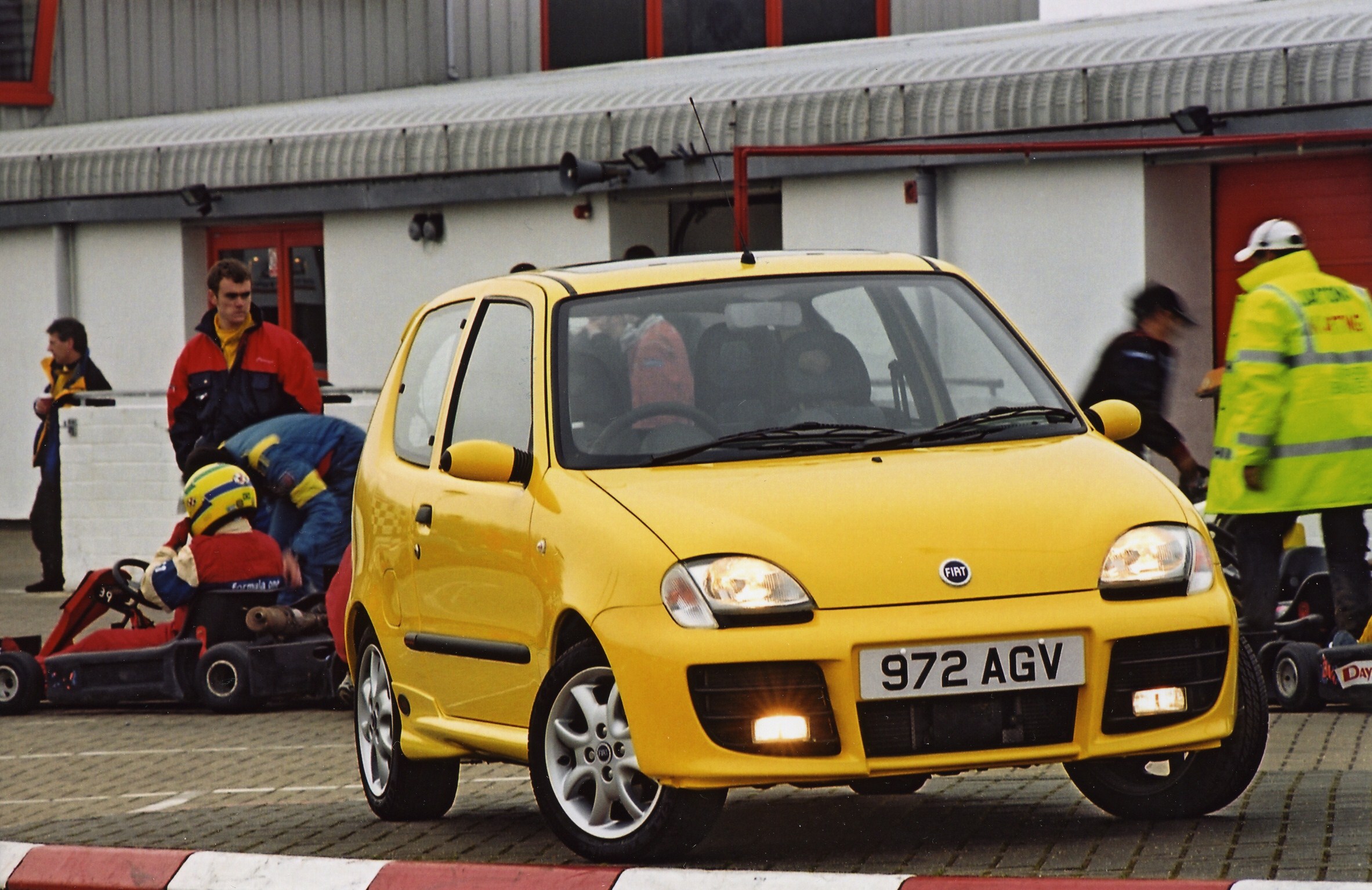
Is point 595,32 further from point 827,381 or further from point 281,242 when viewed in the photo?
point 827,381

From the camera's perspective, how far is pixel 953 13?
23094 mm

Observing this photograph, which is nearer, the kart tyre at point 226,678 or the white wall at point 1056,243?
the kart tyre at point 226,678

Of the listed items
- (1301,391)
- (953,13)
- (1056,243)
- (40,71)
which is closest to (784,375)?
(1301,391)

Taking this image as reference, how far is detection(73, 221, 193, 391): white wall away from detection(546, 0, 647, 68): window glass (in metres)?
4.16

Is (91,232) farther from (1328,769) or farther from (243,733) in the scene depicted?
(1328,769)

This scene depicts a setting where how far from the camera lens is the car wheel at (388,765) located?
723 cm

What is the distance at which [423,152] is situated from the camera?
20219 millimetres

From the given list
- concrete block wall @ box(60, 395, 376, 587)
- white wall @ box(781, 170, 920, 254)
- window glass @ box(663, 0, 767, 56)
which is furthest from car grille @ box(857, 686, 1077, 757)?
window glass @ box(663, 0, 767, 56)

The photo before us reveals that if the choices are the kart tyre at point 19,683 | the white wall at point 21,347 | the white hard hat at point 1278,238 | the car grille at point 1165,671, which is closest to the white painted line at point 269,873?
the car grille at point 1165,671

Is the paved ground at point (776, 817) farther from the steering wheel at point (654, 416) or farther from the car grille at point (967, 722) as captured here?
the steering wheel at point (654, 416)

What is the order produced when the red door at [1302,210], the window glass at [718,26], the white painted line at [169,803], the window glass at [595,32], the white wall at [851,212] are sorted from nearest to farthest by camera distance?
the white painted line at [169,803] → the red door at [1302,210] → the white wall at [851,212] → the window glass at [718,26] → the window glass at [595,32]

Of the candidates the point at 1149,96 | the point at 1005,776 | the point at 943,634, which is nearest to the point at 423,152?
the point at 1149,96

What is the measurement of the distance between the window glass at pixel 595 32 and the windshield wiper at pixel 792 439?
17.6 meters

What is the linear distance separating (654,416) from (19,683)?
6.23 m
